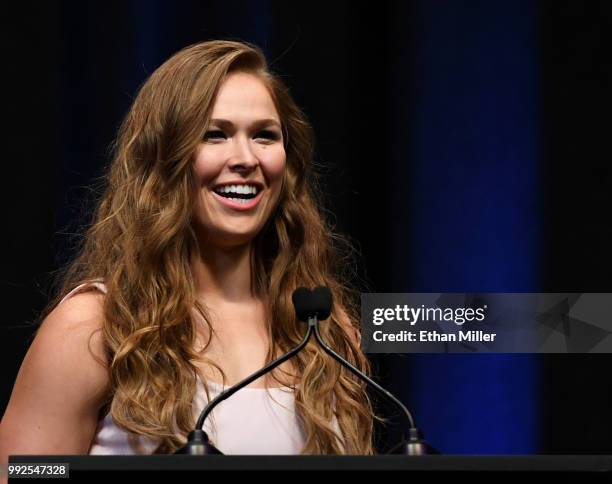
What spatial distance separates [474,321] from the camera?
281cm

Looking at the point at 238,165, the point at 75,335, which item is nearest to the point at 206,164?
the point at 238,165

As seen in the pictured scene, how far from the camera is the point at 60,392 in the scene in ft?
6.23

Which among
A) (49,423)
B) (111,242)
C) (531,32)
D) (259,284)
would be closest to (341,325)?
(259,284)

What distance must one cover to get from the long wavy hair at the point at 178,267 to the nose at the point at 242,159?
67mm

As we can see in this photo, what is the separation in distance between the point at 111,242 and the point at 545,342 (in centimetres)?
121

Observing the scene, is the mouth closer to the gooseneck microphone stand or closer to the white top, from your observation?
the white top

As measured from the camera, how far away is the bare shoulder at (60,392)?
1890 millimetres

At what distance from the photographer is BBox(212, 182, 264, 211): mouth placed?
6.71 ft

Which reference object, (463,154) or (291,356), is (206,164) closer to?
(291,356)

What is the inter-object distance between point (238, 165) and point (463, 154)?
0.97 m

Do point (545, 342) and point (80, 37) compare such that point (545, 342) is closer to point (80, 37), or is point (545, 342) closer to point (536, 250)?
point (536, 250)
